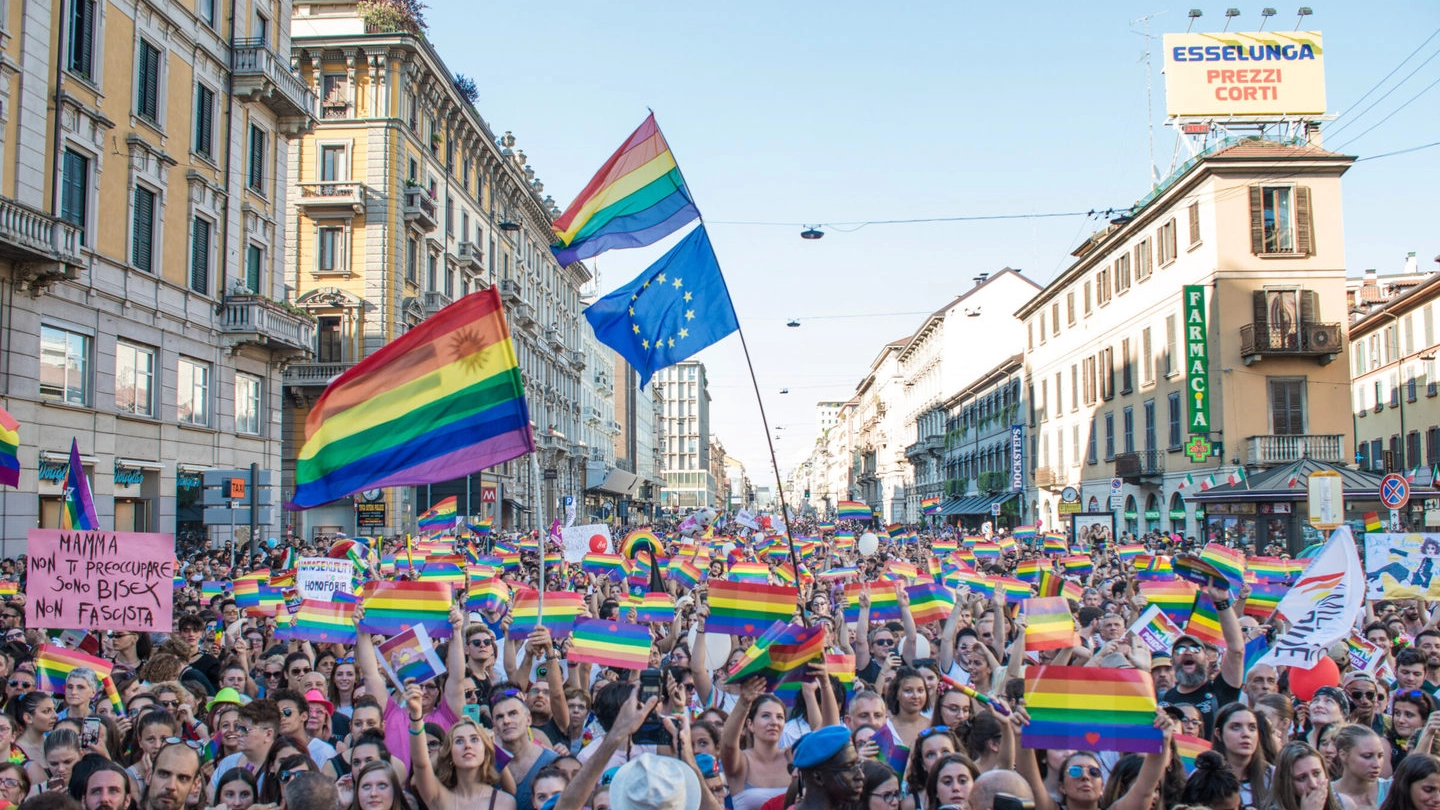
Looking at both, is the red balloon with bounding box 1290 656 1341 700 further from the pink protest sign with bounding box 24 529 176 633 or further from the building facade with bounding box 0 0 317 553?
the building facade with bounding box 0 0 317 553

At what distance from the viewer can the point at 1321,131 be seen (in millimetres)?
38781

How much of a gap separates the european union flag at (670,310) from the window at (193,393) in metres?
18.9

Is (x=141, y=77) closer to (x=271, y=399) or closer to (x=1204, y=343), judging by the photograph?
(x=271, y=399)

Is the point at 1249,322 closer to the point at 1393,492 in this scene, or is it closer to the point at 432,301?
the point at 1393,492

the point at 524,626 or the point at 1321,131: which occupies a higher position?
the point at 1321,131

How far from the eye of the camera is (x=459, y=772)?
558 cm

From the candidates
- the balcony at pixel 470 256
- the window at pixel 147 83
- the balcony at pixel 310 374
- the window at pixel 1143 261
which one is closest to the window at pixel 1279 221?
the window at pixel 1143 261

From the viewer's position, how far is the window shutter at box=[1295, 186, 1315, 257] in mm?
35656

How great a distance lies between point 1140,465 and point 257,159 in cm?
2781

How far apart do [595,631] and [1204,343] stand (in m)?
32.0

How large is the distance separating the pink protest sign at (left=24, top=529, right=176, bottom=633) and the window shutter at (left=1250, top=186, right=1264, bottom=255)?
33.5m

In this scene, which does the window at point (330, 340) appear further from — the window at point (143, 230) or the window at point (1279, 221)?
the window at point (1279, 221)

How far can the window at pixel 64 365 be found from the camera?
21.6 meters

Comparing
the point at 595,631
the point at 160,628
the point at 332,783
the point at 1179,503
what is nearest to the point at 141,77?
the point at 160,628
